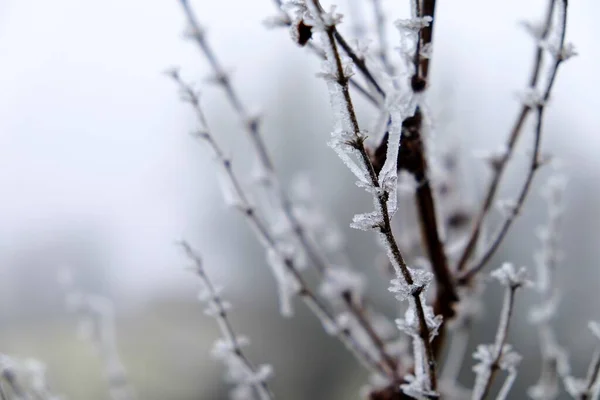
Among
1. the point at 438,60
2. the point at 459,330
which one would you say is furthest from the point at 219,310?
the point at 438,60

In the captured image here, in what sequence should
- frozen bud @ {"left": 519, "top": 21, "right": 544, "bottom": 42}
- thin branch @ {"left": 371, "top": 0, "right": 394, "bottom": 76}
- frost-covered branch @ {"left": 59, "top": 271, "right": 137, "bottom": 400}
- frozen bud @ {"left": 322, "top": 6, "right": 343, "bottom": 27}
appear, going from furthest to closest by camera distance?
1. frost-covered branch @ {"left": 59, "top": 271, "right": 137, "bottom": 400}
2. thin branch @ {"left": 371, "top": 0, "right": 394, "bottom": 76}
3. frozen bud @ {"left": 519, "top": 21, "right": 544, "bottom": 42}
4. frozen bud @ {"left": 322, "top": 6, "right": 343, "bottom": 27}

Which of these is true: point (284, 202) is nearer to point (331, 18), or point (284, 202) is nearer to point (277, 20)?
point (277, 20)

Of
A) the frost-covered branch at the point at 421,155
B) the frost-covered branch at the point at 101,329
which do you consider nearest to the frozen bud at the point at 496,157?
the frost-covered branch at the point at 421,155

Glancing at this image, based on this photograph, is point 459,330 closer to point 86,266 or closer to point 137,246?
point 86,266

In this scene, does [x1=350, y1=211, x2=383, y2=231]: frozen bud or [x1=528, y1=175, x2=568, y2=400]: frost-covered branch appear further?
[x1=528, y1=175, x2=568, y2=400]: frost-covered branch

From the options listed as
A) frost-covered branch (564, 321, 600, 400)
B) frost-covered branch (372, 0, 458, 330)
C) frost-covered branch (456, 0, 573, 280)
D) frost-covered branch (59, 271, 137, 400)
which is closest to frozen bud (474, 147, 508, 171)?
frost-covered branch (456, 0, 573, 280)

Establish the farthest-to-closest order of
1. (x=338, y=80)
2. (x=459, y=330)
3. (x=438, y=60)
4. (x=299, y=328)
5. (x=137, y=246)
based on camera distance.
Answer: (x=137, y=246) < (x=299, y=328) < (x=438, y=60) < (x=459, y=330) < (x=338, y=80)

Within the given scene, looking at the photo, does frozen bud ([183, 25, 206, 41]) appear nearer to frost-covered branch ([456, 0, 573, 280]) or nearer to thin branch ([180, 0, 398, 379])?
thin branch ([180, 0, 398, 379])
